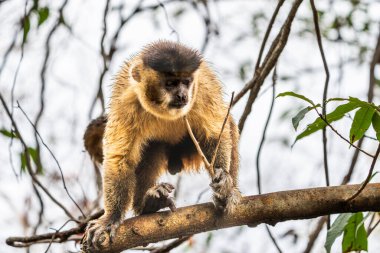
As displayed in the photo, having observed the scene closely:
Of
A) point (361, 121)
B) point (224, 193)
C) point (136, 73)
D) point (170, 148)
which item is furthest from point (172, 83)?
point (361, 121)

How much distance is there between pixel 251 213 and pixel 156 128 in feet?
3.94

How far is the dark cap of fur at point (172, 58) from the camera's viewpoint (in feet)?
11.9

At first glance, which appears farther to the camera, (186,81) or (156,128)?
(156,128)

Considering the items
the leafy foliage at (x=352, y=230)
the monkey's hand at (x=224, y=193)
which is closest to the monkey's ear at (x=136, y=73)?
the monkey's hand at (x=224, y=193)

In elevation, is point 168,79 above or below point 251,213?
above

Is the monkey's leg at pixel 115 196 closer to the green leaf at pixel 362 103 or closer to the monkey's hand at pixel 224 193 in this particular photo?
the monkey's hand at pixel 224 193

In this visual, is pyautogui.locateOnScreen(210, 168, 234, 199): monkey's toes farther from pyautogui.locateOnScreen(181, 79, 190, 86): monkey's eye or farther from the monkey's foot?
pyautogui.locateOnScreen(181, 79, 190, 86): monkey's eye

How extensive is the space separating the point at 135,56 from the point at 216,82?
0.61 metres

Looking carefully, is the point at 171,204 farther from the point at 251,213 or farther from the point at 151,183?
the point at 151,183

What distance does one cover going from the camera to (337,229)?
269cm

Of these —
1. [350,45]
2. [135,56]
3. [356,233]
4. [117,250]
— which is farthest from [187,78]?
[350,45]

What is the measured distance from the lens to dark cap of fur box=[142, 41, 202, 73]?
3.62m

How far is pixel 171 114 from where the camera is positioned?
370 centimetres

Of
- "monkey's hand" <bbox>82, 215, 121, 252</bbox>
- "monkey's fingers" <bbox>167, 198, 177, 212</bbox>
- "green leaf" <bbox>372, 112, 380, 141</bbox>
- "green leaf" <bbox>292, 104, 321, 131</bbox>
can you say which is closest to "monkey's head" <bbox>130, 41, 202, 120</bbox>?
"monkey's fingers" <bbox>167, 198, 177, 212</bbox>
